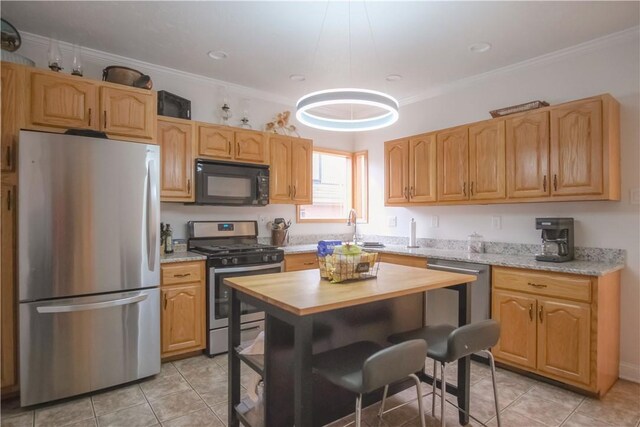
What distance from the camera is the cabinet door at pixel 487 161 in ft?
10.1

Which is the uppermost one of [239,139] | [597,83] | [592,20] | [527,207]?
[592,20]

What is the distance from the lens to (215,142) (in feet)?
11.3

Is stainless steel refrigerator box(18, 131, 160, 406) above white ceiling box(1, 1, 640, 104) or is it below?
below

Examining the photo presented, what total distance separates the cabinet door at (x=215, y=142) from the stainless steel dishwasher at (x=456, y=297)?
2.27 metres

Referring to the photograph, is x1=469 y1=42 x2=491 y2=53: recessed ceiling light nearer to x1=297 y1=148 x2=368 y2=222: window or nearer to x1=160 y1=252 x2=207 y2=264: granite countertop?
x1=297 y1=148 x2=368 y2=222: window

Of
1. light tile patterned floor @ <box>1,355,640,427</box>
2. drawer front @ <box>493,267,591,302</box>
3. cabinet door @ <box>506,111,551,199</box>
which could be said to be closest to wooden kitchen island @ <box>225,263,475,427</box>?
light tile patterned floor @ <box>1,355,640,427</box>

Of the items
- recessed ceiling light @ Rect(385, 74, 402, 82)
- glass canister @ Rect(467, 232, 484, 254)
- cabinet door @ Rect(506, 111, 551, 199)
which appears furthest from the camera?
recessed ceiling light @ Rect(385, 74, 402, 82)

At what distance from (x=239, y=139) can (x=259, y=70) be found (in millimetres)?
711

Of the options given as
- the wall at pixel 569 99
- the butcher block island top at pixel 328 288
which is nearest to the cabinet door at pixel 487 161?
the wall at pixel 569 99

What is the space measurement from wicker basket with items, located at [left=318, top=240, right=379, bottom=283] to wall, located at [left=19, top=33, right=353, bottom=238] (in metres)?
2.11

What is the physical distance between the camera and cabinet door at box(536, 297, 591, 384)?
2.38 meters

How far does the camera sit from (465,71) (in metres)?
3.48

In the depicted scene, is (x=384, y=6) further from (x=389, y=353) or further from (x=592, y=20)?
(x=389, y=353)

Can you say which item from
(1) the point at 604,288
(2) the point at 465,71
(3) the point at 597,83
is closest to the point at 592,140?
(3) the point at 597,83
